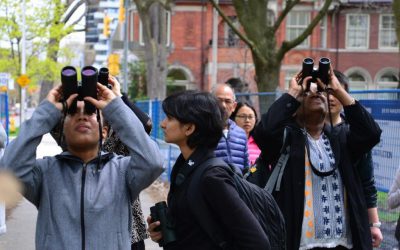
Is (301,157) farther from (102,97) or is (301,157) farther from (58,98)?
(58,98)

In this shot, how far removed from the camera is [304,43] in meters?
38.9

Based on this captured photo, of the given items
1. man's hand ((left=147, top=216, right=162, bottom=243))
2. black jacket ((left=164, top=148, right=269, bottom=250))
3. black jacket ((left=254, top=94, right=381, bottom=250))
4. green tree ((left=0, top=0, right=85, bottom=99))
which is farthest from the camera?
green tree ((left=0, top=0, right=85, bottom=99))

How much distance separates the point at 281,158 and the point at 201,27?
35.3m

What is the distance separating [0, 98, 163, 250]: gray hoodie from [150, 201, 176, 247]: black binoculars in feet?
0.40

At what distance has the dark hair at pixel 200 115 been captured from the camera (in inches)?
124

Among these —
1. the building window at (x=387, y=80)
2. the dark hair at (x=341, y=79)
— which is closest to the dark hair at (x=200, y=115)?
A: the dark hair at (x=341, y=79)

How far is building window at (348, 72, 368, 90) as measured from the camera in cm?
3909

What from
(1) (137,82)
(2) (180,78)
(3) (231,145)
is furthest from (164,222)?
(2) (180,78)

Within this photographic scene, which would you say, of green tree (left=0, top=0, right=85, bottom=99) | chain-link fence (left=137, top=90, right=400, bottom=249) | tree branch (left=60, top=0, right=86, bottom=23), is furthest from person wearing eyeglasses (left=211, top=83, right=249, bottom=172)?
green tree (left=0, top=0, right=85, bottom=99)

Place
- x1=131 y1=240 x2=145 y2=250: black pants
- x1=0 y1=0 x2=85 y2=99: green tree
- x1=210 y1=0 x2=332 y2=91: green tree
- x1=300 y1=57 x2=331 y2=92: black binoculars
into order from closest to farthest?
x1=300 y1=57 x2=331 y2=92: black binoculars < x1=131 y1=240 x2=145 y2=250: black pants < x1=210 y1=0 x2=332 y2=91: green tree < x1=0 y1=0 x2=85 y2=99: green tree

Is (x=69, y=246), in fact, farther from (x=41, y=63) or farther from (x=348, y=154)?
(x=41, y=63)

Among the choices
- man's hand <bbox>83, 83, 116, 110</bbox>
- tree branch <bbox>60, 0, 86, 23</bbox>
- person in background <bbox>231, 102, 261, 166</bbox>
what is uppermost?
tree branch <bbox>60, 0, 86, 23</bbox>

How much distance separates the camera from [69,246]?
3.05 metres

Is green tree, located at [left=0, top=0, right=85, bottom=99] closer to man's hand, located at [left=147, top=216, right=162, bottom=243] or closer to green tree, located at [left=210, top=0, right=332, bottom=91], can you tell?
green tree, located at [left=210, top=0, right=332, bottom=91]
